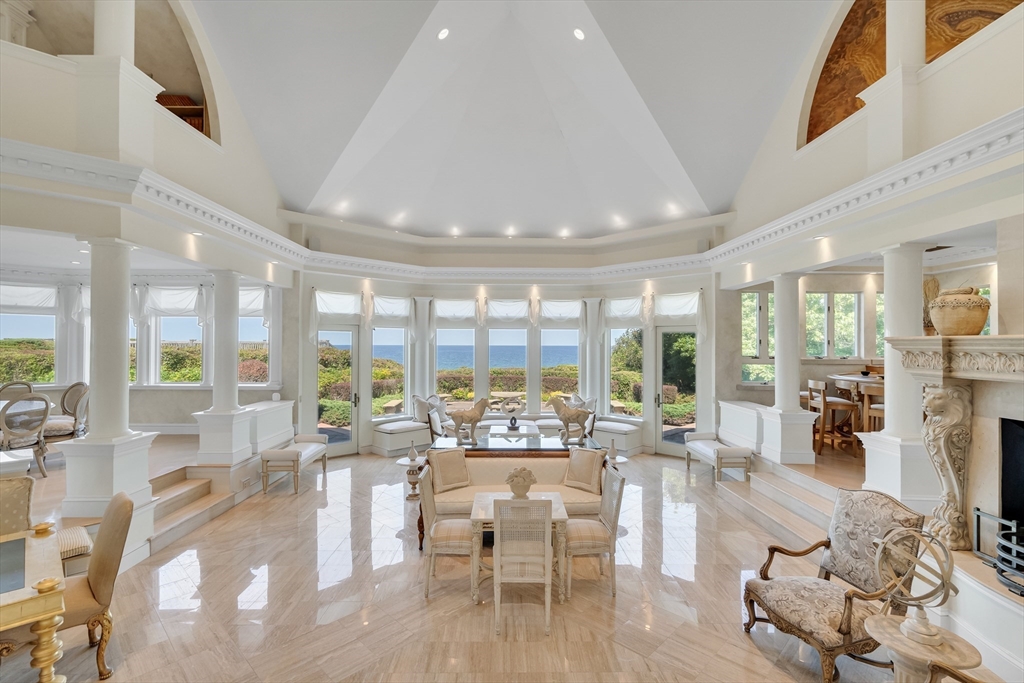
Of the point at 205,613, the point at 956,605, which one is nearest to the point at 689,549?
the point at 956,605

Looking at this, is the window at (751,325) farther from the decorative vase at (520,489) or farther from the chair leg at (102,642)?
the chair leg at (102,642)

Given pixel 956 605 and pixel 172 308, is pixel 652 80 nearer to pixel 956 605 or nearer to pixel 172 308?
pixel 956 605

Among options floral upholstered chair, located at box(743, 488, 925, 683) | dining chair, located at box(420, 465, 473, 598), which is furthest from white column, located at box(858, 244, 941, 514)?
dining chair, located at box(420, 465, 473, 598)

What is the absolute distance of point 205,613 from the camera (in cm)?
359

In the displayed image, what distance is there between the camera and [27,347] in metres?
8.23

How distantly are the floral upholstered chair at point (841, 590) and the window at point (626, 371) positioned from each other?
580 cm

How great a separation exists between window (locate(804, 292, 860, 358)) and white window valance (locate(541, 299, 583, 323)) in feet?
13.9

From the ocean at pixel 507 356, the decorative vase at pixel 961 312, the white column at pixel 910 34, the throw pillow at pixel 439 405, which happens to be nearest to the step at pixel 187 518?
the throw pillow at pixel 439 405

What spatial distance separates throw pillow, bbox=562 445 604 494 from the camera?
16.1 ft

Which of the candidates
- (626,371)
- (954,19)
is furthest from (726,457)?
(954,19)

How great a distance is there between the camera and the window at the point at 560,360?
9.95m

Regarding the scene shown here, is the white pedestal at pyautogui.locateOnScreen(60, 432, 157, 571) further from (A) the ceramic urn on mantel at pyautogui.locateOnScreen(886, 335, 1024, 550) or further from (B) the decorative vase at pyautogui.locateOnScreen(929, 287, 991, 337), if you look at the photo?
(B) the decorative vase at pyautogui.locateOnScreen(929, 287, 991, 337)

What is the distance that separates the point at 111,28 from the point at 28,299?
21.5 ft

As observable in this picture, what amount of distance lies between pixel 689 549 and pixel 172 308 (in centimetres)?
933
